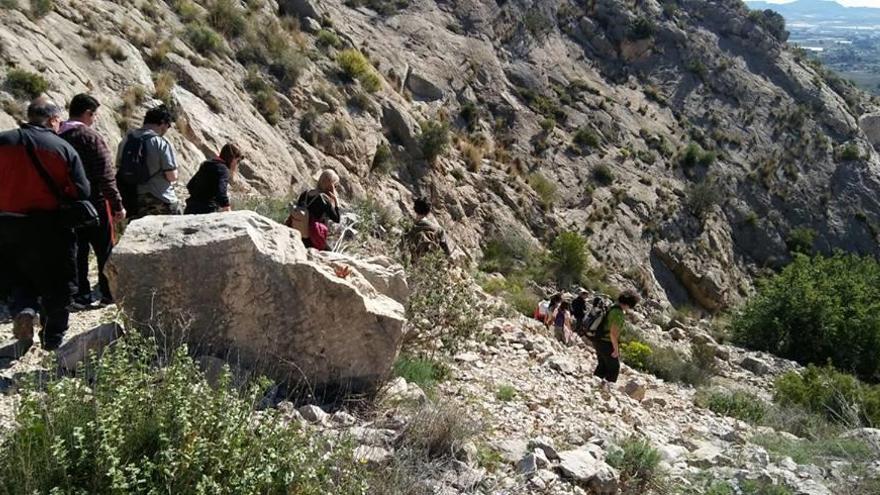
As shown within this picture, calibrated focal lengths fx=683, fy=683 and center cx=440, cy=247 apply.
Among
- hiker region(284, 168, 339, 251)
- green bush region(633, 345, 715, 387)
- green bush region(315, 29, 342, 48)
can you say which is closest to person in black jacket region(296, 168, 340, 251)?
hiker region(284, 168, 339, 251)

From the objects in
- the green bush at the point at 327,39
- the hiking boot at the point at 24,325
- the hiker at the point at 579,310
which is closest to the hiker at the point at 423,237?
the hiking boot at the point at 24,325

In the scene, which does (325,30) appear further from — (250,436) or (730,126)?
(730,126)

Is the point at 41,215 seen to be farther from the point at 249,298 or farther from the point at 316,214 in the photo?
the point at 316,214

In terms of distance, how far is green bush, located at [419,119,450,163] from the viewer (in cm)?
1991

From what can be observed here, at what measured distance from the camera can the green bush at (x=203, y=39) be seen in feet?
50.2

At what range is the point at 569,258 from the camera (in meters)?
20.0

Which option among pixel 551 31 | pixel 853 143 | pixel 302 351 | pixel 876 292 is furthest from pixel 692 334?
pixel 853 143

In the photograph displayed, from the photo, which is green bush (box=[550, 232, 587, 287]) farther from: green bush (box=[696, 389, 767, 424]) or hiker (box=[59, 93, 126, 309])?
hiker (box=[59, 93, 126, 309])

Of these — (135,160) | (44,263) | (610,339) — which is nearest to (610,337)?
(610,339)

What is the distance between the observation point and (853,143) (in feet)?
120

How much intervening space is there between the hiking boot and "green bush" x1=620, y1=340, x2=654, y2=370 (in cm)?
936

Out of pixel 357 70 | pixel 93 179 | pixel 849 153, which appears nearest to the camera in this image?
pixel 93 179

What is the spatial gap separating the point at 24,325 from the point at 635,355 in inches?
379

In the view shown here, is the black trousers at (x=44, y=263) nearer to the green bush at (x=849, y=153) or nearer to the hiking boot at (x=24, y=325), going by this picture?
the hiking boot at (x=24, y=325)
